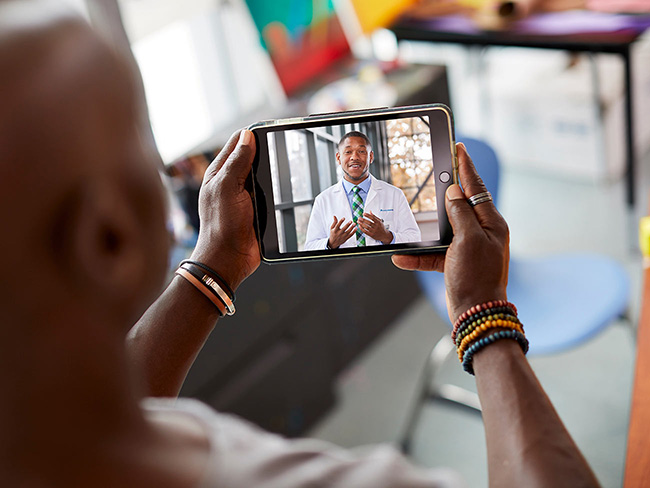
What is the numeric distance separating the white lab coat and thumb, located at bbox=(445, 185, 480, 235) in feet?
0.11

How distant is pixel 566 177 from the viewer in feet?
8.61

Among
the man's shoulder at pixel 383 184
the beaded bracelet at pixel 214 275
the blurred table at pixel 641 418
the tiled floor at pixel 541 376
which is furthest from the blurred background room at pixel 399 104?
the man's shoulder at pixel 383 184

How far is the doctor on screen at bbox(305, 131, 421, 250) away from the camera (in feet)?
2.20

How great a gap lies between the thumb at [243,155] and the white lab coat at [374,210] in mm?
78

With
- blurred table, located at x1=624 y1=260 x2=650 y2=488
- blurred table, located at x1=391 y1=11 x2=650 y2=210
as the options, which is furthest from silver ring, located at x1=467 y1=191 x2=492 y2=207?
blurred table, located at x1=391 y1=11 x2=650 y2=210

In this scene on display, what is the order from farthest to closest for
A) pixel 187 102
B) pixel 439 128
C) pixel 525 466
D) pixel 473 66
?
pixel 473 66, pixel 187 102, pixel 439 128, pixel 525 466

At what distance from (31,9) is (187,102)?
66.7 inches

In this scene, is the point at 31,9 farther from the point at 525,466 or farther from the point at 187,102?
the point at 187,102

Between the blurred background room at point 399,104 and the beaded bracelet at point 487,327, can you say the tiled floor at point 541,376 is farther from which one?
the beaded bracelet at point 487,327

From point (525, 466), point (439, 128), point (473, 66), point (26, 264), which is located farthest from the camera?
point (473, 66)

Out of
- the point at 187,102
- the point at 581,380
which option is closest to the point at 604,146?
Result: the point at 581,380

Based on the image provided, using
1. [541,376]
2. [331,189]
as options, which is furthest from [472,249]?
[541,376]

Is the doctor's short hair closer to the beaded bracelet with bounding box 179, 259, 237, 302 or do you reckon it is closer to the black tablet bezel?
the black tablet bezel

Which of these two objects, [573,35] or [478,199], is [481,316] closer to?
Result: [478,199]
